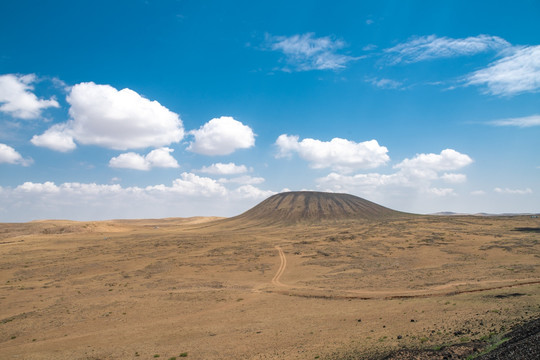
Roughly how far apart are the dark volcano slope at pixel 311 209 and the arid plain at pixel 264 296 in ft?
228

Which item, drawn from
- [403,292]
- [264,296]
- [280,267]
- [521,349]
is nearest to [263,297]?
[264,296]

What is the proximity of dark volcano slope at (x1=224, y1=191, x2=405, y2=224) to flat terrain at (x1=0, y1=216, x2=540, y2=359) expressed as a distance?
2886 inches

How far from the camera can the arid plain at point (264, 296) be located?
18.4 meters

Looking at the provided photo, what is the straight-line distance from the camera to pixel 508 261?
4019 centimetres

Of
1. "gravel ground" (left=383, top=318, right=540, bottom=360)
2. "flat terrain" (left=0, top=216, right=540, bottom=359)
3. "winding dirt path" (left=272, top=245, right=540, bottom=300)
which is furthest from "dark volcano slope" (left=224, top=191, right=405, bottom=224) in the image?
"gravel ground" (left=383, top=318, right=540, bottom=360)

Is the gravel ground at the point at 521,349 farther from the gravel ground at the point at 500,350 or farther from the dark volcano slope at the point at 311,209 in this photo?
the dark volcano slope at the point at 311,209

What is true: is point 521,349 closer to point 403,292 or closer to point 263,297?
point 403,292

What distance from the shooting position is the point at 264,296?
1239 inches

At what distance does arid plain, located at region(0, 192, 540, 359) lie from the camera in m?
18.4

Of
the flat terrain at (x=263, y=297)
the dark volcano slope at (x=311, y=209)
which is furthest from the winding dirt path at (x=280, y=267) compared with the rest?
the dark volcano slope at (x=311, y=209)

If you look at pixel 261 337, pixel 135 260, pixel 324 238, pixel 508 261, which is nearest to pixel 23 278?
pixel 135 260

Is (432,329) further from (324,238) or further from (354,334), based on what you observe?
(324,238)

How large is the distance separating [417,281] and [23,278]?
50535 millimetres

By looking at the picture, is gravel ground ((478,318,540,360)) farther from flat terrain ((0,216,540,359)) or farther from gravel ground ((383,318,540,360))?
flat terrain ((0,216,540,359))
